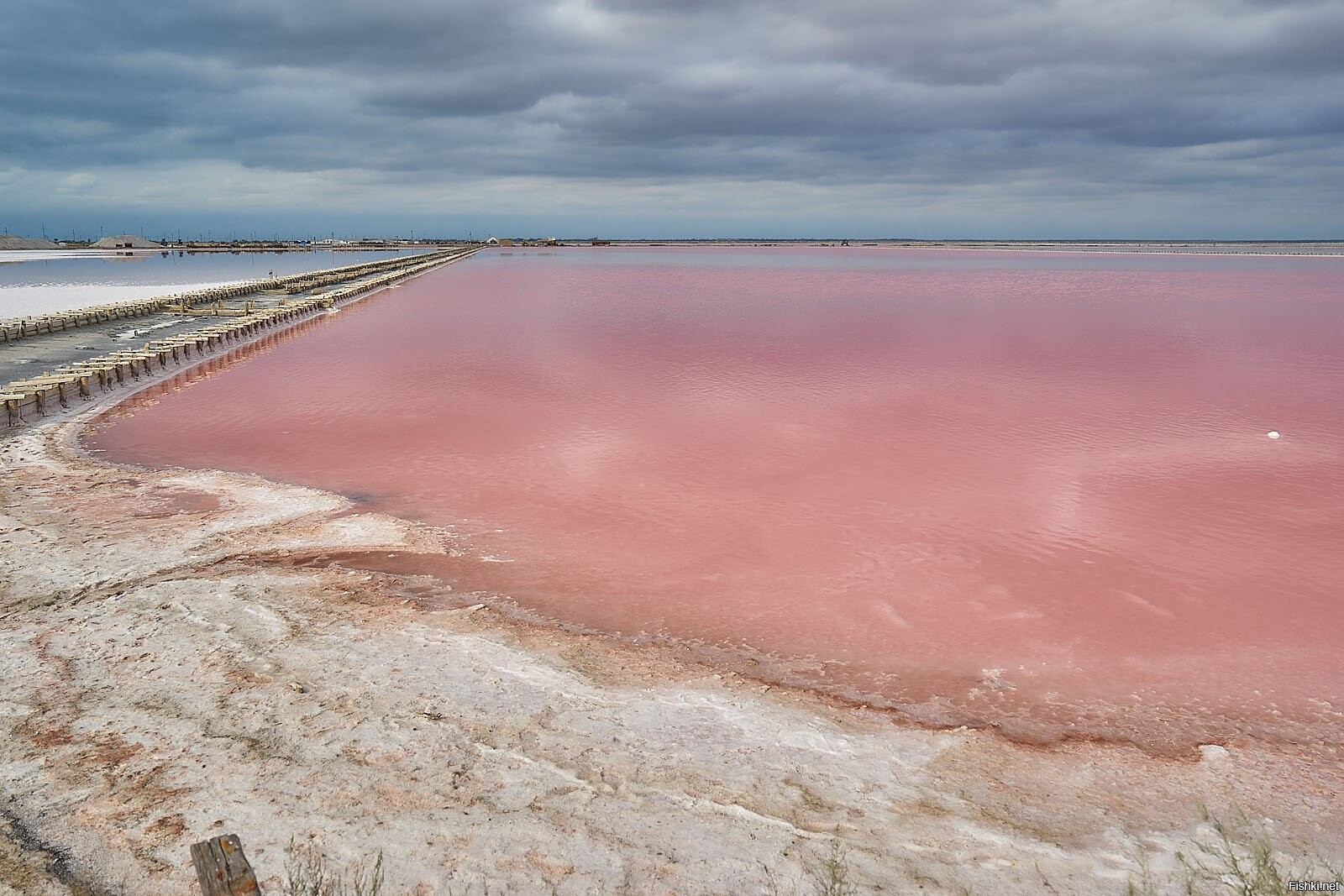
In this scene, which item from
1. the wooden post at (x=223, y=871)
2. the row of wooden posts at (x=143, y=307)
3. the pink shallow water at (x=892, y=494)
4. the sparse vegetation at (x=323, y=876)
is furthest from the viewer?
the row of wooden posts at (x=143, y=307)

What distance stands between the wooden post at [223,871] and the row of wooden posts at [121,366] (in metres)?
16.0

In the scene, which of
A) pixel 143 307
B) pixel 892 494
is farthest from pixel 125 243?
pixel 892 494

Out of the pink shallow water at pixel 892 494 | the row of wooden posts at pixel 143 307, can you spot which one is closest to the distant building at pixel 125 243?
the row of wooden posts at pixel 143 307

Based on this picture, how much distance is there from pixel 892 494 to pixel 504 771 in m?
→ 7.86

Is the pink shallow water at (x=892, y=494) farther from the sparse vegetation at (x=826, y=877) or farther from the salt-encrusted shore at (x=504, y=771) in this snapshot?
the sparse vegetation at (x=826, y=877)

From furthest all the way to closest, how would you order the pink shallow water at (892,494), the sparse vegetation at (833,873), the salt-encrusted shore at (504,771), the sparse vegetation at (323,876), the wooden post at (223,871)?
the pink shallow water at (892,494), the salt-encrusted shore at (504,771), the sparse vegetation at (833,873), the sparse vegetation at (323,876), the wooden post at (223,871)

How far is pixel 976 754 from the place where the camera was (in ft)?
19.0

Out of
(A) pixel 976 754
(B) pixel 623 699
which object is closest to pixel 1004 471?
(A) pixel 976 754

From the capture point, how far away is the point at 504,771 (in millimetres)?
5332

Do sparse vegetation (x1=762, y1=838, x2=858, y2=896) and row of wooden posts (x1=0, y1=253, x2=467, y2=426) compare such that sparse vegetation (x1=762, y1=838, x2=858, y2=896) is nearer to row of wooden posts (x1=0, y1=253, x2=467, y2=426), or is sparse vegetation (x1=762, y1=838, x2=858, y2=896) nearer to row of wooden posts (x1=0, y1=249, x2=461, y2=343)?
row of wooden posts (x1=0, y1=253, x2=467, y2=426)

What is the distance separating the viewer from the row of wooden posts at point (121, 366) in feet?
55.8

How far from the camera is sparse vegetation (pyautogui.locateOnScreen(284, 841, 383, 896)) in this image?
13.7ft

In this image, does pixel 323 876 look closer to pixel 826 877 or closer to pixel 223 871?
pixel 223 871

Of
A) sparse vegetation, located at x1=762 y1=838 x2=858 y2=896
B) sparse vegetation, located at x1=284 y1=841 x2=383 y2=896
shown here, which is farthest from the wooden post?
sparse vegetation, located at x1=762 y1=838 x2=858 y2=896
